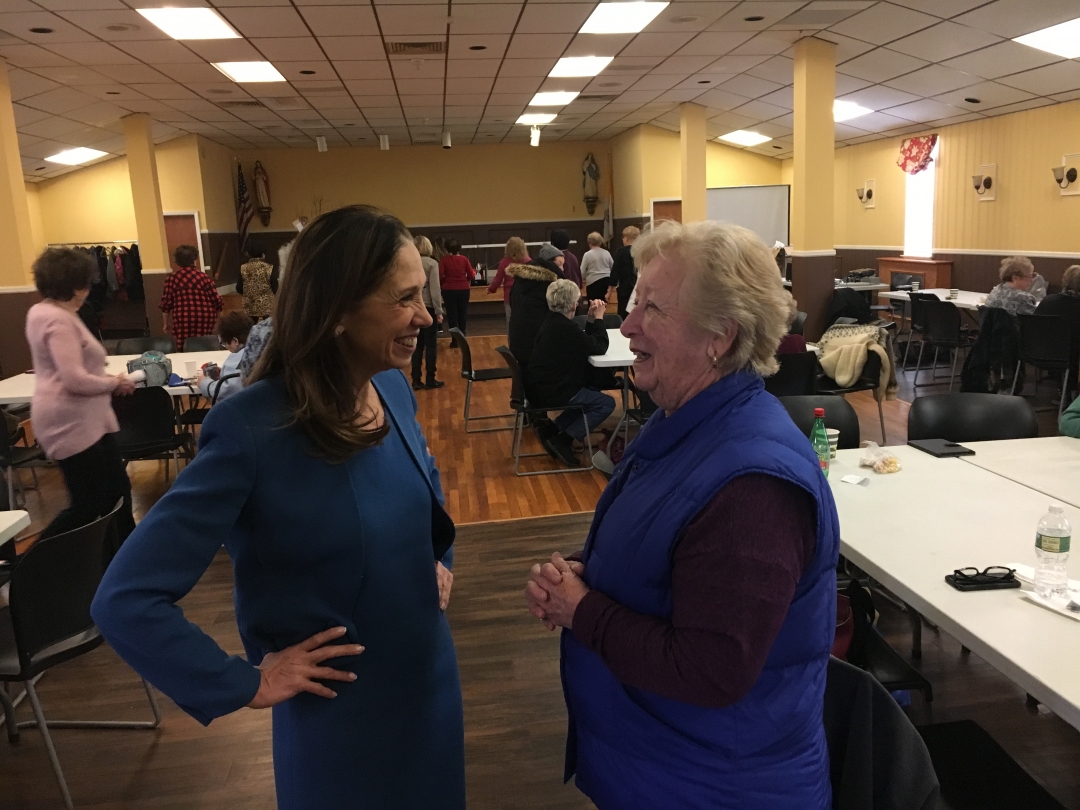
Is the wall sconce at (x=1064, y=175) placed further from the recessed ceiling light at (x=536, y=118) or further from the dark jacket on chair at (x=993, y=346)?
the recessed ceiling light at (x=536, y=118)

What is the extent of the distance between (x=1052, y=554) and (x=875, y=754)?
2.48 ft

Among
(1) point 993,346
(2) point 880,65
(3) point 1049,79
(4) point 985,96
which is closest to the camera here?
(1) point 993,346

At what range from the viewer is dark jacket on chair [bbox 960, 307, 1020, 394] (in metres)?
6.86

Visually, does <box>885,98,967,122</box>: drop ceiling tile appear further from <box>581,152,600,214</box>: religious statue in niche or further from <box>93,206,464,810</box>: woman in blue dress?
<box>93,206,464,810</box>: woman in blue dress

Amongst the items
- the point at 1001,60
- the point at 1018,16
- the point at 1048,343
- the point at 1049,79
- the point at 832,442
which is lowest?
the point at 1048,343

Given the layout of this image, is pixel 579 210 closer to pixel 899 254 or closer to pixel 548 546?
pixel 899 254

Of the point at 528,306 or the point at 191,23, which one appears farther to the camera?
the point at 191,23

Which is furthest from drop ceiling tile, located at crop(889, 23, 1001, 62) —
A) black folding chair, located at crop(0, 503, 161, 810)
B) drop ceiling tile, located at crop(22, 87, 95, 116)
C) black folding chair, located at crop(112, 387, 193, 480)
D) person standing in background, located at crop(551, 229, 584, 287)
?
drop ceiling tile, located at crop(22, 87, 95, 116)

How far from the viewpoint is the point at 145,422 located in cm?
491

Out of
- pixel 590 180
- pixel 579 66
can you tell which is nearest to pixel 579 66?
pixel 579 66

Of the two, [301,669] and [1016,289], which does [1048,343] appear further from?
[301,669]

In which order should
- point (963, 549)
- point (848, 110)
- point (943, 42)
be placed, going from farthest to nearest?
point (848, 110) < point (943, 42) < point (963, 549)

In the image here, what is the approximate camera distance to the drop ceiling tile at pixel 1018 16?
6566 millimetres

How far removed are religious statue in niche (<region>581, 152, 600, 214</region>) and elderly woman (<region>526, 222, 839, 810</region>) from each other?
49.6 ft
